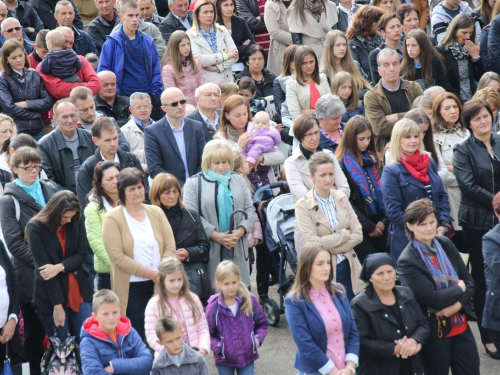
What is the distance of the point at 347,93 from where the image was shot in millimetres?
10234

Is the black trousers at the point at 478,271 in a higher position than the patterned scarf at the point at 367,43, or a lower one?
lower

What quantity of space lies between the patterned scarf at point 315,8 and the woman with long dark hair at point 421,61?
6.04ft

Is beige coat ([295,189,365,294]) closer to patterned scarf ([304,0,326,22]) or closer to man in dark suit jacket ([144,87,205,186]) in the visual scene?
man in dark suit jacket ([144,87,205,186])

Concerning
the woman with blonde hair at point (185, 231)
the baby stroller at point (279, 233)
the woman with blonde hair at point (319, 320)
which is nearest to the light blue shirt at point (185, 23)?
the baby stroller at point (279, 233)

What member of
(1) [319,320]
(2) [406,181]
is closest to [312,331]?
(1) [319,320]

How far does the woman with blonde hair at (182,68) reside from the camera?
1124 centimetres

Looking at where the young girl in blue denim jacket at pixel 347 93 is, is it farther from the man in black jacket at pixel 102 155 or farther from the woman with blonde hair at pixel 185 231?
the woman with blonde hair at pixel 185 231

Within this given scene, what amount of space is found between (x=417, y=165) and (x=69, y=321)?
3.52m

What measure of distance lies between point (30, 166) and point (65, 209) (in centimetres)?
73

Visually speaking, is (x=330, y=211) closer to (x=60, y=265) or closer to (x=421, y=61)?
(x=60, y=265)

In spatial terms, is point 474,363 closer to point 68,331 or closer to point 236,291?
point 236,291

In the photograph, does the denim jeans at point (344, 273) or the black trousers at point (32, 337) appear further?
the denim jeans at point (344, 273)

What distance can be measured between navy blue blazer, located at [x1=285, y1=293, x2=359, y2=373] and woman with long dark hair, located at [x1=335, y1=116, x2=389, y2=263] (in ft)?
6.36

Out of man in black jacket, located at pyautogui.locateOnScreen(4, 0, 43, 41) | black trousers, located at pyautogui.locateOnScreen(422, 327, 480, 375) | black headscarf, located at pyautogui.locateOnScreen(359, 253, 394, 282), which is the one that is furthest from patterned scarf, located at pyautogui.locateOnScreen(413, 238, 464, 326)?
man in black jacket, located at pyautogui.locateOnScreen(4, 0, 43, 41)
